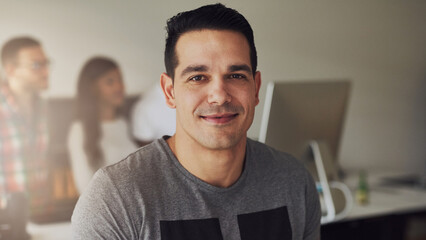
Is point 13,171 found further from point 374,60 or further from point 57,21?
point 374,60

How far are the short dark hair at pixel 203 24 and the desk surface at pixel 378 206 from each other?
1.37m

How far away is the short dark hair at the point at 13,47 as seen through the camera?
2801 millimetres

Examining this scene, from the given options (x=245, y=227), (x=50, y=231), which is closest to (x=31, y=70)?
(x=50, y=231)

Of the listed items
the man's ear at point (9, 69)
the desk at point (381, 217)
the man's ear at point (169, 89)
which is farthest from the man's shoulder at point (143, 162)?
the man's ear at point (9, 69)

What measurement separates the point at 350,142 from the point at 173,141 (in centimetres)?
290

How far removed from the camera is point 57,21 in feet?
9.50

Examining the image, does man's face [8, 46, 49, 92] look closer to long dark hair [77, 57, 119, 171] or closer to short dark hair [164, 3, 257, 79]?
long dark hair [77, 57, 119, 171]

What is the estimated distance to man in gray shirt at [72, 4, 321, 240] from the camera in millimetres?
1092

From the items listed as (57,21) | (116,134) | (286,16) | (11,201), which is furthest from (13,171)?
(286,16)

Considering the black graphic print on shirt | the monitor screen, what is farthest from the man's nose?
the monitor screen

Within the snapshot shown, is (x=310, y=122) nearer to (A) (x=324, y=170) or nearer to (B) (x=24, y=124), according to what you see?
(A) (x=324, y=170)

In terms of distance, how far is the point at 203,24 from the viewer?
115 centimetres

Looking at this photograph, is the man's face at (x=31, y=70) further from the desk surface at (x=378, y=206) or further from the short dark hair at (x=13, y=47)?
the desk surface at (x=378, y=206)

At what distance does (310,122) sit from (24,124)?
→ 180 cm
